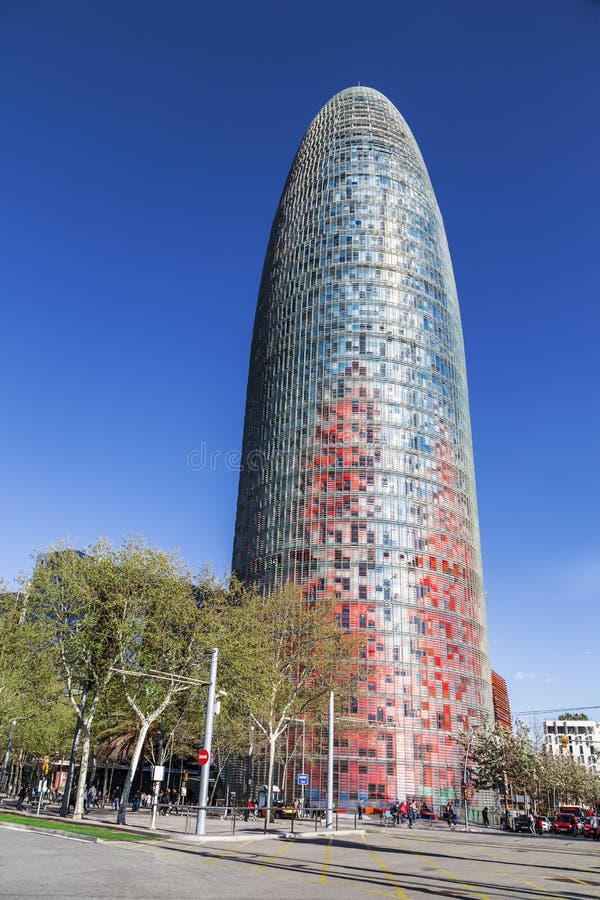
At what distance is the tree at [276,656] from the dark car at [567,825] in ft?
87.0

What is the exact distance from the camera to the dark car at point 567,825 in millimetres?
68125

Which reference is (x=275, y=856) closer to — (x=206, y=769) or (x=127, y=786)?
(x=206, y=769)

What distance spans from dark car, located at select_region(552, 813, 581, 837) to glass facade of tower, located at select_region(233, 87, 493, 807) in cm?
2680

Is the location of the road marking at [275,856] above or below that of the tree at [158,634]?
below

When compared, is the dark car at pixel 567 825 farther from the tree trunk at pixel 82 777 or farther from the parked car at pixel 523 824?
the tree trunk at pixel 82 777

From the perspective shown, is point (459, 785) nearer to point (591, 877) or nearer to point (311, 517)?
point (311, 517)

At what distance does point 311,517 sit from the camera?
110750 mm

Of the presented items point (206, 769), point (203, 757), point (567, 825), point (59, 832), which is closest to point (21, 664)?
point (206, 769)

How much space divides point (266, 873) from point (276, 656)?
38414 millimetres

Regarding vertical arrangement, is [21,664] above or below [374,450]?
below

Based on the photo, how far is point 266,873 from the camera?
68.8ft

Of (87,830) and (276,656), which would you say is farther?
(276,656)

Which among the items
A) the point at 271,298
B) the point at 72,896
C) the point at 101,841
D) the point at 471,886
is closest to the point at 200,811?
the point at 101,841

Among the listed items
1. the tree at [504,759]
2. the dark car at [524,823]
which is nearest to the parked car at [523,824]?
the dark car at [524,823]
